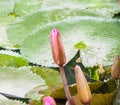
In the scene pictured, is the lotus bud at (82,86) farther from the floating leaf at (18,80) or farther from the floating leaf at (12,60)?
the floating leaf at (12,60)

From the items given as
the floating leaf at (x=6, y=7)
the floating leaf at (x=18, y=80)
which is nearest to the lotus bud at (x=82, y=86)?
the floating leaf at (x=18, y=80)

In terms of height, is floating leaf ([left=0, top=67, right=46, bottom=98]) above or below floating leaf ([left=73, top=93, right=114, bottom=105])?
below

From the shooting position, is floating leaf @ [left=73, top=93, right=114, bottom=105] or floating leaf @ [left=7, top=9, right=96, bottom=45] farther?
floating leaf @ [left=7, top=9, right=96, bottom=45]

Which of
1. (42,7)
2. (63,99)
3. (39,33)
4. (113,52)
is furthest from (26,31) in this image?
(63,99)

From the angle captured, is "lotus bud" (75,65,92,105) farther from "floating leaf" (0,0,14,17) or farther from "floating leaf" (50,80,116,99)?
"floating leaf" (0,0,14,17)

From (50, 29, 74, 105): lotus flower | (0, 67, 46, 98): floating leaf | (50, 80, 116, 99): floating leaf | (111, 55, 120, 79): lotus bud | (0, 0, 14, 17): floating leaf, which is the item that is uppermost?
(50, 29, 74, 105): lotus flower

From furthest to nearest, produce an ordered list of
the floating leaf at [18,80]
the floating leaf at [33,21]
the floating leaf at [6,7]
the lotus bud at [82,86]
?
the floating leaf at [6,7]
the floating leaf at [33,21]
the floating leaf at [18,80]
the lotus bud at [82,86]

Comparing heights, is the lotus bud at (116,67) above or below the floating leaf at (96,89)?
above

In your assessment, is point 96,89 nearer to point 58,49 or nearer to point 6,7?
point 58,49

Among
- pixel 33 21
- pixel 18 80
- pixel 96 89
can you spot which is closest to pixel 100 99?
pixel 96 89

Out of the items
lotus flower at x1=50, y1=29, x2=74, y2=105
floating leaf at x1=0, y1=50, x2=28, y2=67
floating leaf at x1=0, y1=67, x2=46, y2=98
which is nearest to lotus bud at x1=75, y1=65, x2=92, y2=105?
lotus flower at x1=50, y1=29, x2=74, y2=105

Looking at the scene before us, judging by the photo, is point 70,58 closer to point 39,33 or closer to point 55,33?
point 39,33

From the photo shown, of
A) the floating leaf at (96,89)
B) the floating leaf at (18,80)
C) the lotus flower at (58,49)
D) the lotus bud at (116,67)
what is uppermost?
the lotus flower at (58,49)
